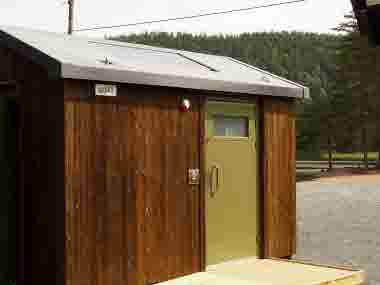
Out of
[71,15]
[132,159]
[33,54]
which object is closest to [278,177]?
[132,159]

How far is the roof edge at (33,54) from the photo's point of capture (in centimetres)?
590

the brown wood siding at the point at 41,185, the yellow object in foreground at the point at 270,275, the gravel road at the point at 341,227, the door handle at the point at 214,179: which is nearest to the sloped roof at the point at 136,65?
the brown wood siding at the point at 41,185

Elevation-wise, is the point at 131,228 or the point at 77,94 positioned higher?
the point at 77,94

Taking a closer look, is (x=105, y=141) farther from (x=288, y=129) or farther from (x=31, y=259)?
(x=288, y=129)

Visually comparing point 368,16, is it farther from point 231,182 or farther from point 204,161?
point 231,182

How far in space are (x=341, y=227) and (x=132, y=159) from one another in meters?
8.12

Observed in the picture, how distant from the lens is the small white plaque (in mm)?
6270

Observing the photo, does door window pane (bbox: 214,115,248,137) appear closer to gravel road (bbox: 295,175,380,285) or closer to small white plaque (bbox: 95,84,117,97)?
small white plaque (bbox: 95,84,117,97)

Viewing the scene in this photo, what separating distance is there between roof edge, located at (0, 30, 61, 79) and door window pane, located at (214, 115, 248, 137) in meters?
2.39

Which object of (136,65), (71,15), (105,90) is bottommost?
(105,90)

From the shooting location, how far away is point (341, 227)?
45.1 ft

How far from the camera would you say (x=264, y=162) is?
832 cm

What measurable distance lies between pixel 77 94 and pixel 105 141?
0.56m

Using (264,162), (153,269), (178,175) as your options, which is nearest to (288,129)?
(264,162)
